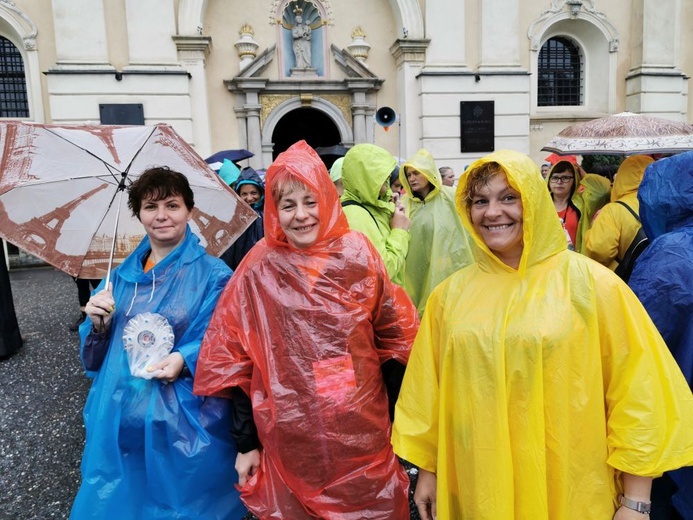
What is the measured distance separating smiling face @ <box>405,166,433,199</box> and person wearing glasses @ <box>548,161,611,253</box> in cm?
133

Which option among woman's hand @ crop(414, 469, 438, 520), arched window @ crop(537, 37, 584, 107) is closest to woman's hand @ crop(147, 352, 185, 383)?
woman's hand @ crop(414, 469, 438, 520)

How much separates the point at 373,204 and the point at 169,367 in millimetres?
1671

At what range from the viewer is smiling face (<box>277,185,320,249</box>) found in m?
1.71

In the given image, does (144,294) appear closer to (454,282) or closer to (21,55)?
(454,282)

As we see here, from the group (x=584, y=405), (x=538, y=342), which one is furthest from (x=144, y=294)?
(x=584, y=405)

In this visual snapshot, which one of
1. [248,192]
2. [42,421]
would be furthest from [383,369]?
[42,421]

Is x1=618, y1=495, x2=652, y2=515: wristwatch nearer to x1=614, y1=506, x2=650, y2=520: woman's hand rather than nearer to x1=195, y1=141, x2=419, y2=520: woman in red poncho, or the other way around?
x1=614, y1=506, x2=650, y2=520: woman's hand

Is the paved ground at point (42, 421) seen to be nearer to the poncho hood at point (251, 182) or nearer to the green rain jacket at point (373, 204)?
the green rain jacket at point (373, 204)

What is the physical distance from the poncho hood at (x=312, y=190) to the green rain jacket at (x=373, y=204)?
3.31 feet

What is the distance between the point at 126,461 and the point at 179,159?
1.29m

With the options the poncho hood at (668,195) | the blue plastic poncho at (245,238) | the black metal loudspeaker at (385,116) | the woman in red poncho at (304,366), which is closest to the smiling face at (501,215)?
the woman in red poncho at (304,366)

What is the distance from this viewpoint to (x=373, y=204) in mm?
3006

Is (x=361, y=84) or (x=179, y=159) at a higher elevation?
(x=361, y=84)

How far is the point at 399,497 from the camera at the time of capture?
1751 millimetres
